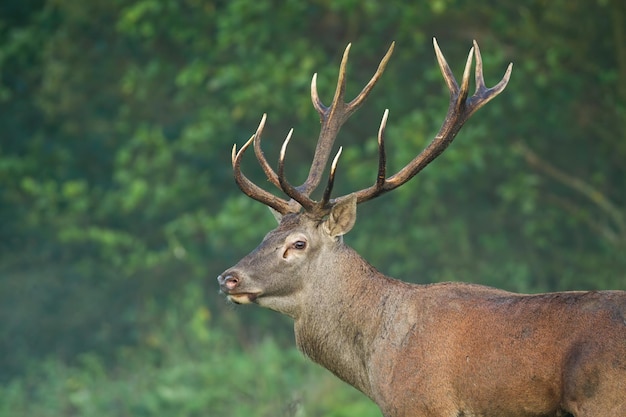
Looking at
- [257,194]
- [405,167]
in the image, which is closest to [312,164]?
[257,194]

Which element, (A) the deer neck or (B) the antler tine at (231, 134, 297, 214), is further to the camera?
(B) the antler tine at (231, 134, 297, 214)

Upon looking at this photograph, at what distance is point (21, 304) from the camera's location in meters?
16.2

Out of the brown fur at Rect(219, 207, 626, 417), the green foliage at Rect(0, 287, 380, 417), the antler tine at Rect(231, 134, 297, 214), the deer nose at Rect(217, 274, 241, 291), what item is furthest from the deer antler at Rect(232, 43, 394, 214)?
the green foliage at Rect(0, 287, 380, 417)

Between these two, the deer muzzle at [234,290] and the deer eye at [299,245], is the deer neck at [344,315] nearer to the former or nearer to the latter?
the deer eye at [299,245]

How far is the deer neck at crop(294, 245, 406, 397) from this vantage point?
5859 millimetres

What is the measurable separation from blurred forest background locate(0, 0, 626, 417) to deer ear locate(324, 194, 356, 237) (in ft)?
16.8

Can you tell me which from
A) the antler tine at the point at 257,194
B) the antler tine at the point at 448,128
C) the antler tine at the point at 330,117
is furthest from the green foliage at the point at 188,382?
the antler tine at the point at 448,128

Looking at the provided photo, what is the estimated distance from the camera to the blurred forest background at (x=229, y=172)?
13219mm

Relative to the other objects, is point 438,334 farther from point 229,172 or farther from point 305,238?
point 229,172

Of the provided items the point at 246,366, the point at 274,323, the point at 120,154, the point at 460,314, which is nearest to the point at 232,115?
the point at 120,154

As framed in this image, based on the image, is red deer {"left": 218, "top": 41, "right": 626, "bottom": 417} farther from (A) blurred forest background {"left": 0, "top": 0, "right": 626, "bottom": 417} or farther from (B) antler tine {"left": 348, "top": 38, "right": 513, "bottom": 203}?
(A) blurred forest background {"left": 0, "top": 0, "right": 626, "bottom": 417}

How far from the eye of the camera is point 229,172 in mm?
15852

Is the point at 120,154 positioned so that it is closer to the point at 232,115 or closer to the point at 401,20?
the point at 232,115

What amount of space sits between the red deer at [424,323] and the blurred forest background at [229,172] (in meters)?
5.07
